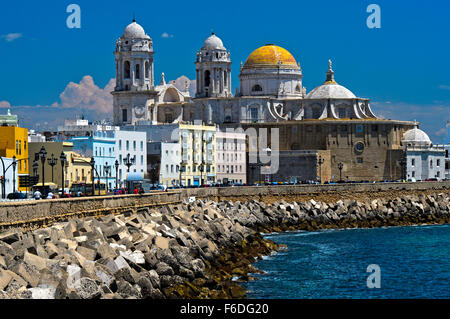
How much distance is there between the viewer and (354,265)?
159 feet

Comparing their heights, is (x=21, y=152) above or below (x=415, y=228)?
above

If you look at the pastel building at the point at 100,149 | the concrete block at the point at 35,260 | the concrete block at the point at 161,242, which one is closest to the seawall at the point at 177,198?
the concrete block at the point at 161,242

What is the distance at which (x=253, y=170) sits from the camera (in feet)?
367

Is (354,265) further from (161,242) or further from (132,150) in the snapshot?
(132,150)

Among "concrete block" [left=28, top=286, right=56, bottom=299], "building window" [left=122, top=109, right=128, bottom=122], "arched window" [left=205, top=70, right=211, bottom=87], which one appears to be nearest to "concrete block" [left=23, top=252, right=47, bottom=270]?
"concrete block" [left=28, top=286, right=56, bottom=299]

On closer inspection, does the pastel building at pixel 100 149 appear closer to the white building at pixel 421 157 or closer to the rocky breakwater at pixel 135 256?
the rocky breakwater at pixel 135 256

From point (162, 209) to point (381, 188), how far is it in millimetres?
35587

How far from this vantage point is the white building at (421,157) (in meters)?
117

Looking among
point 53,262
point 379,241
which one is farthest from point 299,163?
point 53,262

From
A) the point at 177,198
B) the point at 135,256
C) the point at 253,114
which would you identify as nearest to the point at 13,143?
the point at 177,198

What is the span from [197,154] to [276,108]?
22.5 m

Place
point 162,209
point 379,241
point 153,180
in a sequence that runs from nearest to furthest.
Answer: point 162,209, point 379,241, point 153,180
